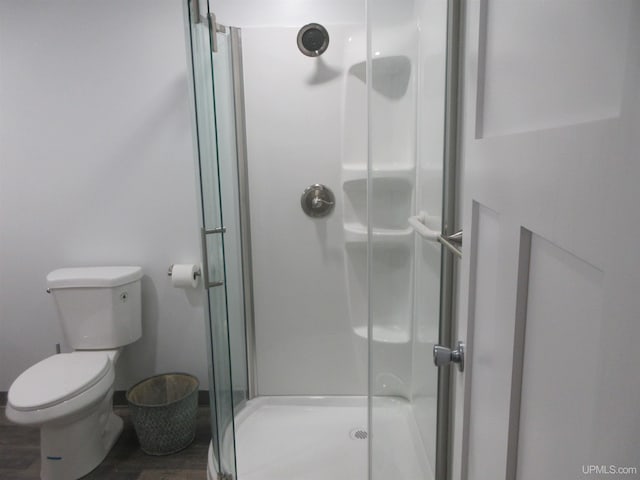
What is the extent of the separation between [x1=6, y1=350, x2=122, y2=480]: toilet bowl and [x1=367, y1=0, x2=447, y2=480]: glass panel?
1.20 meters

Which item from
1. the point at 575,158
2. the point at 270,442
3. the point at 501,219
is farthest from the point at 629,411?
the point at 270,442

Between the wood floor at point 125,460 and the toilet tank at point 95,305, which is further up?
the toilet tank at point 95,305

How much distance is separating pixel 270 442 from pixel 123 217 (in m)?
1.34

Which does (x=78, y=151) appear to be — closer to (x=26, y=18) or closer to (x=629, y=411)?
(x=26, y=18)

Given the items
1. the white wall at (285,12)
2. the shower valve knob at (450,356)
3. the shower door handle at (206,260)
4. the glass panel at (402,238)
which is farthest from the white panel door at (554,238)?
the white wall at (285,12)

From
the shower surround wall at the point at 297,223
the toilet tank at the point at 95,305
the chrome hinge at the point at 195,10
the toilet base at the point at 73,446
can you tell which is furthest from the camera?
the toilet tank at the point at 95,305

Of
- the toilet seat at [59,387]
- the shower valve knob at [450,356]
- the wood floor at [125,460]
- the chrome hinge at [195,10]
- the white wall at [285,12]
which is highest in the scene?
the white wall at [285,12]

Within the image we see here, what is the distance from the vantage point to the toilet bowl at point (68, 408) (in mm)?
1729

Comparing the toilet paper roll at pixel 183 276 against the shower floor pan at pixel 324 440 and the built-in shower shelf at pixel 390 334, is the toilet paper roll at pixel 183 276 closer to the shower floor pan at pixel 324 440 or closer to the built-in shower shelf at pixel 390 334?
the shower floor pan at pixel 324 440

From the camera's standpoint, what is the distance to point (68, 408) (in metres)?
1.77

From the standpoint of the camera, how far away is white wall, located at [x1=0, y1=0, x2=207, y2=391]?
216cm

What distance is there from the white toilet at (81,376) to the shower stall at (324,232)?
60 centimetres

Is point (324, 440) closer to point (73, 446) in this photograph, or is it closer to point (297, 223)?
point (297, 223)

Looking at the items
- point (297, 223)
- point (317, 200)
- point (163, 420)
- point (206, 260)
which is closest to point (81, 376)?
point (163, 420)
